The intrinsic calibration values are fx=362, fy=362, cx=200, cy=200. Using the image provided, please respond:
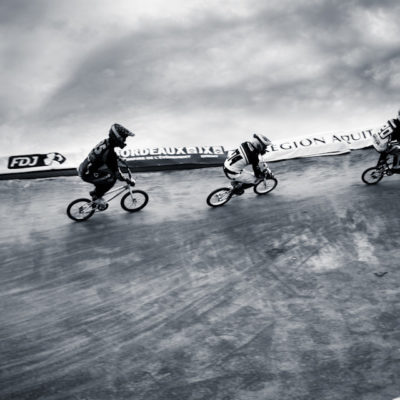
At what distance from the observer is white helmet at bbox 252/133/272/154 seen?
8.34m

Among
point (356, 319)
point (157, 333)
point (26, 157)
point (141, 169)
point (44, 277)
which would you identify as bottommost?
point (356, 319)

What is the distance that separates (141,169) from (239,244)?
5170 mm

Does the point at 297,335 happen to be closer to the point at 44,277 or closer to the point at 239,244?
the point at 239,244

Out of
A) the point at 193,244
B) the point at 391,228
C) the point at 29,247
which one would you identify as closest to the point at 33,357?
the point at 29,247

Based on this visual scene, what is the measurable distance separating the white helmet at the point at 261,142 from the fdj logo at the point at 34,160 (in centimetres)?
613

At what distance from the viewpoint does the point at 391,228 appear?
7.85 m

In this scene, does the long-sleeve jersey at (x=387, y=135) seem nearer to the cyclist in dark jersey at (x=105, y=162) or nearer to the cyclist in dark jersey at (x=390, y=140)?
the cyclist in dark jersey at (x=390, y=140)

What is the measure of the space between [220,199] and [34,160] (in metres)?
5.95

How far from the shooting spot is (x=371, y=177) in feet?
32.9

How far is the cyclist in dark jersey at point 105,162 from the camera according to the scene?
7.28 metres

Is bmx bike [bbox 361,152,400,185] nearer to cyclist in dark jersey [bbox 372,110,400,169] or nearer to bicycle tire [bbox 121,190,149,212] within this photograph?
cyclist in dark jersey [bbox 372,110,400,169]

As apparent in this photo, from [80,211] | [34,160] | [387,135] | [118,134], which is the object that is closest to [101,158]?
[118,134]

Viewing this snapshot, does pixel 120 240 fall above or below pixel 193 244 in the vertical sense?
above

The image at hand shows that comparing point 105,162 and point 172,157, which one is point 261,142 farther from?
point 172,157
